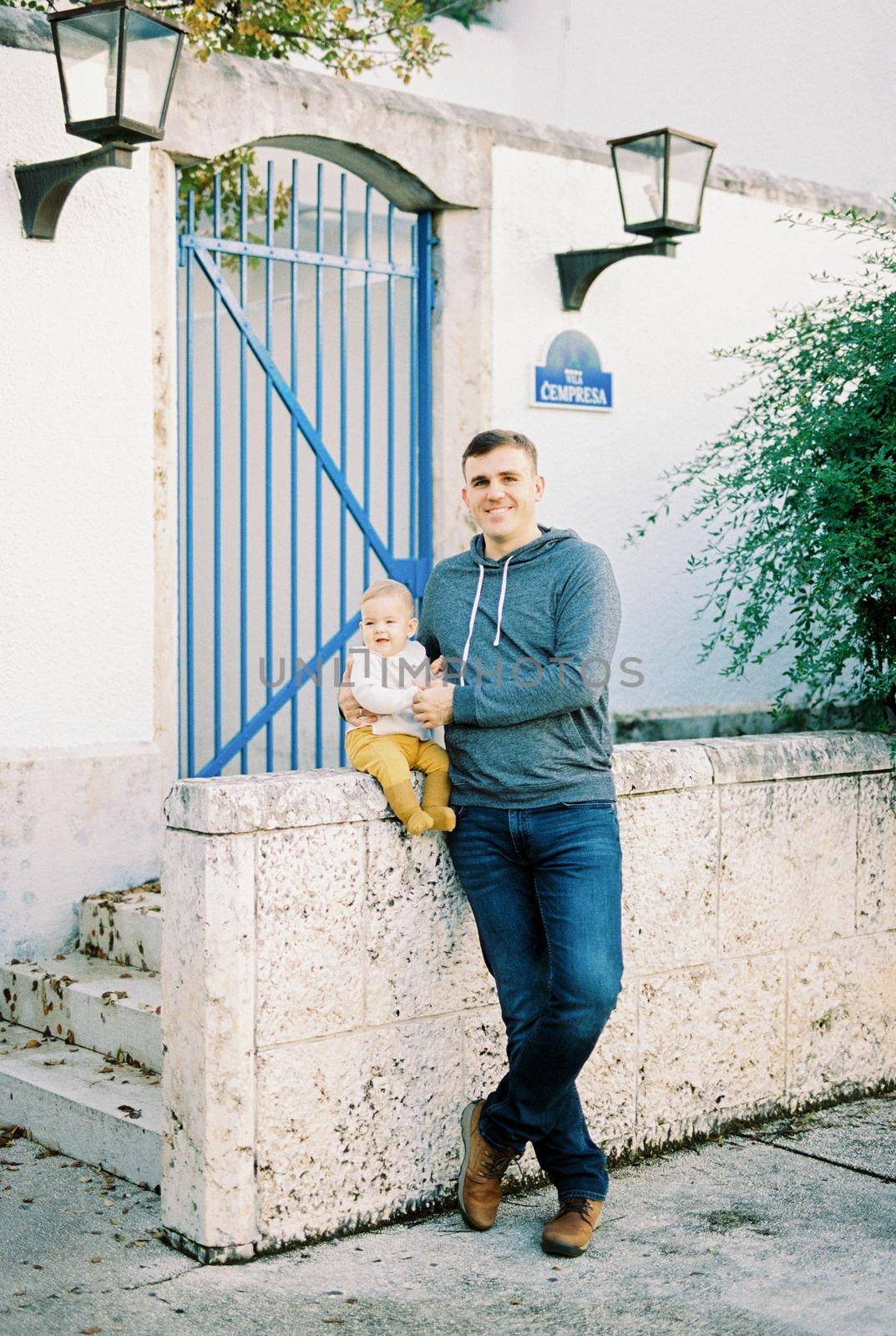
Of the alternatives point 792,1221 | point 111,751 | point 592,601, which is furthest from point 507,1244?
point 111,751

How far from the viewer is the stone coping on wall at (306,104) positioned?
5.41 m

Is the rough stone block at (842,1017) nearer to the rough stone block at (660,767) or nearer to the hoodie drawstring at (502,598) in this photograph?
the rough stone block at (660,767)

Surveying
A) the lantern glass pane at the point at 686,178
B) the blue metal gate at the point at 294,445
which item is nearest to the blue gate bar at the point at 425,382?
the blue metal gate at the point at 294,445

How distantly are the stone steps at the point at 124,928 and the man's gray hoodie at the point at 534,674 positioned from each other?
162 centimetres

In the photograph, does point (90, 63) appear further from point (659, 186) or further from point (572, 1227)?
point (572, 1227)

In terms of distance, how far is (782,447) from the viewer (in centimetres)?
547

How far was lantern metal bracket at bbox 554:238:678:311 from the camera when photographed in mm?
6273

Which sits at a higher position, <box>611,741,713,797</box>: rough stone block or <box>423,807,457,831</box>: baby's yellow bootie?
<box>611,741,713,797</box>: rough stone block

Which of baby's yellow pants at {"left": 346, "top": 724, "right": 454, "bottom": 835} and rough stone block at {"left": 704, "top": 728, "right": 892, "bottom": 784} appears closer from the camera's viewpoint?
baby's yellow pants at {"left": 346, "top": 724, "right": 454, "bottom": 835}

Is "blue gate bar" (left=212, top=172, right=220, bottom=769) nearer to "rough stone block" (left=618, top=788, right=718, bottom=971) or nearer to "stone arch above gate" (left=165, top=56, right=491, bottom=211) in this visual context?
"stone arch above gate" (left=165, top=56, right=491, bottom=211)

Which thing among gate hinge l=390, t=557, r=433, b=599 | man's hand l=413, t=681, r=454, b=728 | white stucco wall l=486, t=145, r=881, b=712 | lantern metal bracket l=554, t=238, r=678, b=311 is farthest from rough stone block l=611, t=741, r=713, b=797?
lantern metal bracket l=554, t=238, r=678, b=311

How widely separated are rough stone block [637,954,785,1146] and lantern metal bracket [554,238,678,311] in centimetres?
301

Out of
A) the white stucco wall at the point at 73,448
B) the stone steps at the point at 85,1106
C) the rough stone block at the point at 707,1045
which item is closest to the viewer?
the stone steps at the point at 85,1106

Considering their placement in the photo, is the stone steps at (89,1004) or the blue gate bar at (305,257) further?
the blue gate bar at (305,257)
